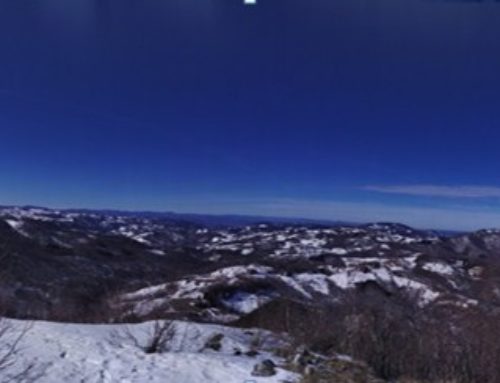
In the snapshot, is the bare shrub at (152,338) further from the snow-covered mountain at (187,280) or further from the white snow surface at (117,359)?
the snow-covered mountain at (187,280)

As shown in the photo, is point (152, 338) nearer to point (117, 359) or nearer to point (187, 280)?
point (117, 359)

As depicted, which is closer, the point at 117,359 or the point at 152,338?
the point at 117,359

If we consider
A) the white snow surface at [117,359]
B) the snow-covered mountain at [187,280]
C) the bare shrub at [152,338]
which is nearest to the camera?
the white snow surface at [117,359]

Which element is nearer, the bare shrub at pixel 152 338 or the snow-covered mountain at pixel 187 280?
the bare shrub at pixel 152 338

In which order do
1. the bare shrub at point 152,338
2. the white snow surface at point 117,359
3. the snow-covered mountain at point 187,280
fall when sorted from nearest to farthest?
the white snow surface at point 117,359 < the bare shrub at point 152,338 < the snow-covered mountain at point 187,280

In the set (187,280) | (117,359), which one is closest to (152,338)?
(117,359)

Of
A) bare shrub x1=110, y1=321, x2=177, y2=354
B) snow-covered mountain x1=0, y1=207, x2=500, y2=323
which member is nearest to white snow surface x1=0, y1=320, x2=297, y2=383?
bare shrub x1=110, y1=321, x2=177, y2=354

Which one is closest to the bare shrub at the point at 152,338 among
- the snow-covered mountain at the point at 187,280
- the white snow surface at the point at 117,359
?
the white snow surface at the point at 117,359

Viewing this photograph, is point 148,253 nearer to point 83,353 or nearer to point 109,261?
point 109,261

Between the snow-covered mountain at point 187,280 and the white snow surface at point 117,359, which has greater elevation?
the white snow surface at point 117,359

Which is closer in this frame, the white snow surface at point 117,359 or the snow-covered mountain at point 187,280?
the white snow surface at point 117,359
